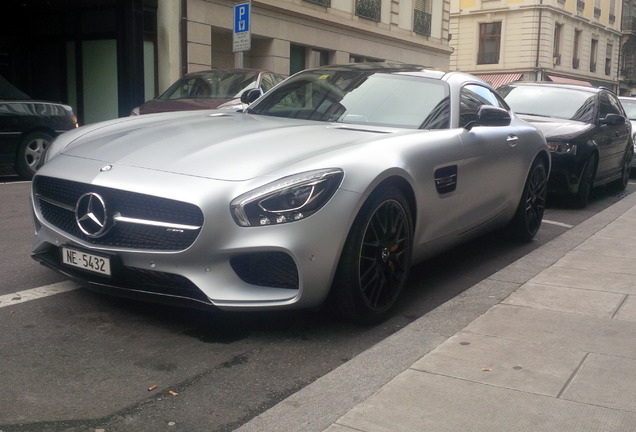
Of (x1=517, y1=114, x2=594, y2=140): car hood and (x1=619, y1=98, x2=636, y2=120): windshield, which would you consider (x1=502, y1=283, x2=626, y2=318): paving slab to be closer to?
(x1=517, y1=114, x2=594, y2=140): car hood

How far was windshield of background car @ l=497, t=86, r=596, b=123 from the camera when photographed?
10.1 meters

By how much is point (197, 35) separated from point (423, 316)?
1657 cm

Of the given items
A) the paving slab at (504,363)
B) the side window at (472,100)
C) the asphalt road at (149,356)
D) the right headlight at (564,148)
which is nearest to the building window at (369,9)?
the right headlight at (564,148)

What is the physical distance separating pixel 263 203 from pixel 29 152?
310 inches

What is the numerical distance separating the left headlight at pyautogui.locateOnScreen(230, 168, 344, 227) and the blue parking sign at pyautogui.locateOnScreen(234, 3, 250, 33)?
11.5 metres

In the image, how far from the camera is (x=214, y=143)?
4.29 m

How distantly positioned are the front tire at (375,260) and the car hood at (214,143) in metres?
0.41

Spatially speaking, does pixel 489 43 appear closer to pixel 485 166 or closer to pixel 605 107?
pixel 605 107

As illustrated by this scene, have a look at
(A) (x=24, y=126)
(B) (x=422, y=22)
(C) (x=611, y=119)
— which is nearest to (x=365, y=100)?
(C) (x=611, y=119)

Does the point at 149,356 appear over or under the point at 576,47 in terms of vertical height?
under

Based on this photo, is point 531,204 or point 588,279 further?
point 531,204

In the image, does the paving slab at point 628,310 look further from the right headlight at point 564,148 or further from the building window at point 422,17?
the building window at point 422,17

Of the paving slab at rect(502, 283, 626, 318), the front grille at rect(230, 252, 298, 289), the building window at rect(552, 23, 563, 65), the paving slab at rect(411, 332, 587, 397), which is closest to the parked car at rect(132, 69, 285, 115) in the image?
the paving slab at rect(502, 283, 626, 318)

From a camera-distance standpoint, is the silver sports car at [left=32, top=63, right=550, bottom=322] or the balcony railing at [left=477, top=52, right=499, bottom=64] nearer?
the silver sports car at [left=32, top=63, right=550, bottom=322]
